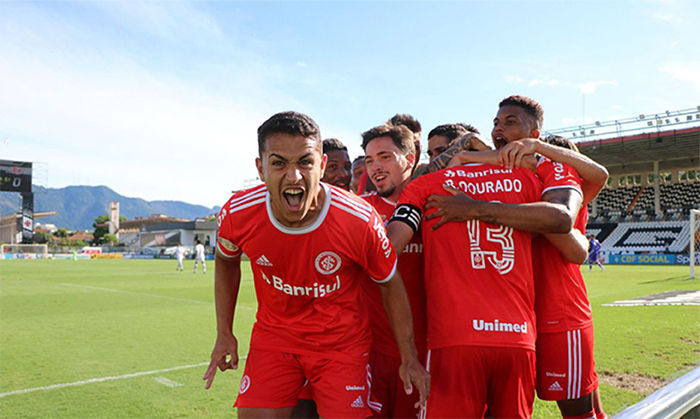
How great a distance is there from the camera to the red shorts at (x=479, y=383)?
2.21 meters

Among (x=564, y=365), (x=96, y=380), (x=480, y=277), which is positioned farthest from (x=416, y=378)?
(x=96, y=380)

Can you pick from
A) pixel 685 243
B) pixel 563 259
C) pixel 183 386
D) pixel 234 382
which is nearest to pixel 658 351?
pixel 563 259

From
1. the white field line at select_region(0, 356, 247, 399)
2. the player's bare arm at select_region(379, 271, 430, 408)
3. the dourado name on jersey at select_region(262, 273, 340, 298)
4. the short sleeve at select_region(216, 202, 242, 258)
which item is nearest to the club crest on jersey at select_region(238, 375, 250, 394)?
the dourado name on jersey at select_region(262, 273, 340, 298)

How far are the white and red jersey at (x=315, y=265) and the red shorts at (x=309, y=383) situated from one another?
0.17 ft

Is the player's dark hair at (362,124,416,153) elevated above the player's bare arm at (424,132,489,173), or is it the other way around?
the player's dark hair at (362,124,416,153)

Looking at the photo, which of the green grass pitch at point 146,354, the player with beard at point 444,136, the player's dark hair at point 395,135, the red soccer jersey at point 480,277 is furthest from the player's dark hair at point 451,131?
the green grass pitch at point 146,354

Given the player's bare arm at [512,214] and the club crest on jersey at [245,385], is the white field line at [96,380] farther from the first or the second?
the player's bare arm at [512,214]

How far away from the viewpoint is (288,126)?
7.76ft

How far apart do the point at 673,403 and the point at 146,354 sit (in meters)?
6.28

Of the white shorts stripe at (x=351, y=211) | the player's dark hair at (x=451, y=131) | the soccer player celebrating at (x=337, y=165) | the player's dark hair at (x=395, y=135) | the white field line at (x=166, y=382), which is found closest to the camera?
the white shorts stripe at (x=351, y=211)

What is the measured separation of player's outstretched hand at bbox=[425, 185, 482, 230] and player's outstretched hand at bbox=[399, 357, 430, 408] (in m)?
0.65

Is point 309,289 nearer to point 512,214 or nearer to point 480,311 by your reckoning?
point 480,311

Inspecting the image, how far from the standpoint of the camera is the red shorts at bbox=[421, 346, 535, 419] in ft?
7.26

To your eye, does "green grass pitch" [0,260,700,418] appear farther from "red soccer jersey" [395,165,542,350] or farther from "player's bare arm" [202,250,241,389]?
"red soccer jersey" [395,165,542,350]
